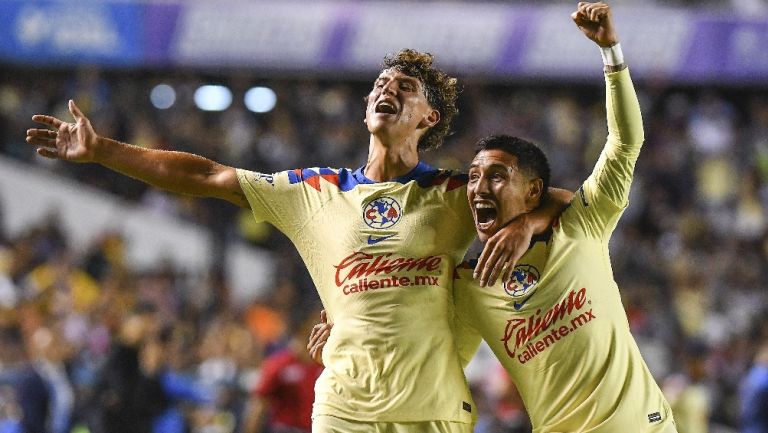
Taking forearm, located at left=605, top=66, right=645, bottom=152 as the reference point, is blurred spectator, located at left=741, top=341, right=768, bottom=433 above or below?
below

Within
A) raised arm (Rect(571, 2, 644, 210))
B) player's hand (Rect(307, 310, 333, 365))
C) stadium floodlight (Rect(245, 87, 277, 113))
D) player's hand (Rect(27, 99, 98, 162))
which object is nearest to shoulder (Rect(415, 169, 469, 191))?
raised arm (Rect(571, 2, 644, 210))

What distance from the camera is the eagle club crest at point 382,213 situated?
16.0ft

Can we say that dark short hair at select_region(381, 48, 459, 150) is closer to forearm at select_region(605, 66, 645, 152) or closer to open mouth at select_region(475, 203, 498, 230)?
open mouth at select_region(475, 203, 498, 230)

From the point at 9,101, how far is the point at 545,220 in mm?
12084

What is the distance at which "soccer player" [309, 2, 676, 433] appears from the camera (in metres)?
4.65

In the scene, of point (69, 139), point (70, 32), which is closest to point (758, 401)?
point (69, 139)

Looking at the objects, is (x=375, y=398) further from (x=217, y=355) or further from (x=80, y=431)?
(x=217, y=355)

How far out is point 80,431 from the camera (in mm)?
9852

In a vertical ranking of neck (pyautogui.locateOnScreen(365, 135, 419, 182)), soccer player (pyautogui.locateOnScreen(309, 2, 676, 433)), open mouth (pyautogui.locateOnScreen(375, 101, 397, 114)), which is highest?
open mouth (pyautogui.locateOnScreen(375, 101, 397, 114))

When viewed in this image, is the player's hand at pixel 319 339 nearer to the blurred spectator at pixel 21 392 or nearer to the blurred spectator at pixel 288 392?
the blurred spectator at pixel 288 392

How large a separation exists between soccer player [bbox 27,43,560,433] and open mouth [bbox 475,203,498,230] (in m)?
0.08

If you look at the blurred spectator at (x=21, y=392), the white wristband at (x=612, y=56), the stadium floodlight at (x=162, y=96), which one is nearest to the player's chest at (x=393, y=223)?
the white wristband at (x=612, y=56)

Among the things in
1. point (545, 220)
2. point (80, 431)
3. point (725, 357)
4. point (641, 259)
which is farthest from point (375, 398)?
point (641, 259)

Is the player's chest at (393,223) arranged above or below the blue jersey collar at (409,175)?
below
